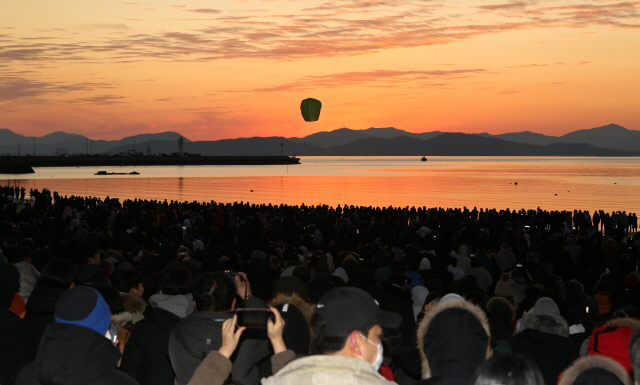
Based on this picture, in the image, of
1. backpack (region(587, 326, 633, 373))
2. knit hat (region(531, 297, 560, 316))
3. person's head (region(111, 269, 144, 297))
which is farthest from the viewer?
person's head (region(111, 269, 144, 297))

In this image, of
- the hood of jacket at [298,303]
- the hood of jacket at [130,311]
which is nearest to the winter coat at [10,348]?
the hood of jacket at [130,311]

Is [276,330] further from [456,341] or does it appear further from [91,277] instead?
[91,277]

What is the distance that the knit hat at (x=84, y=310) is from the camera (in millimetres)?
3076

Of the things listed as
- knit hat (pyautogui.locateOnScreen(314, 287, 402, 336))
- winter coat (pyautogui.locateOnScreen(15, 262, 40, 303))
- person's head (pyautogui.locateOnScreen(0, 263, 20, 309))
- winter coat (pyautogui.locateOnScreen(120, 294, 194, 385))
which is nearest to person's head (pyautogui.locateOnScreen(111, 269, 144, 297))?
winter coat (pyautogui.locateOnScreen(15, 262, 40, 303))

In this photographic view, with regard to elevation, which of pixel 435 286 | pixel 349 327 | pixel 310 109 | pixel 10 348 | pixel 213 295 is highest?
pixel 310 109

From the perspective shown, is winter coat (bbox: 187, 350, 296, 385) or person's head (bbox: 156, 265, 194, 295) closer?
winter coat (bbox: 187, 350, 296, 385)

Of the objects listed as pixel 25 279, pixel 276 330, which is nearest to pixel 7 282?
pixel 25 279

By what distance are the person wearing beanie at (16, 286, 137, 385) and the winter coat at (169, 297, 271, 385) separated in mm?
528

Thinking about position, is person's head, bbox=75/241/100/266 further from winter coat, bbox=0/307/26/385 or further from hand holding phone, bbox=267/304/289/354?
hand holding phone, bbox=267/304/289/354

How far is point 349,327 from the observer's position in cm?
262

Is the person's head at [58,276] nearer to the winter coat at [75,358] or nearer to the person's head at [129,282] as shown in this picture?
the person's head at [129,282]

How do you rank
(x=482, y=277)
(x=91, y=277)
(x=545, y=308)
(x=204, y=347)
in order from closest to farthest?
(x=204, y=347), (x=545, y=308), (x=91, y=277), (x=482, y=277)

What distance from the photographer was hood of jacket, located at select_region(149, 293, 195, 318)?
15.0 ft

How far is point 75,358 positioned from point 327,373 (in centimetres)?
142
